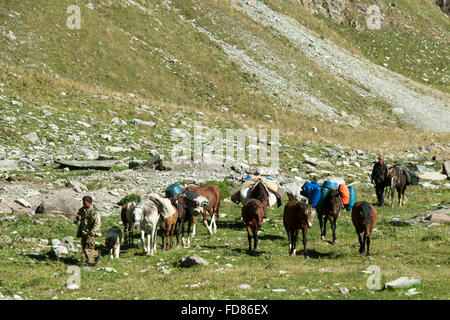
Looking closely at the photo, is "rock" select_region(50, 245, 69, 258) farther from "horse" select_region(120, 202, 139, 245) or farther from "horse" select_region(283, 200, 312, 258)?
"horse" select_region(283, 200, 312, 258)

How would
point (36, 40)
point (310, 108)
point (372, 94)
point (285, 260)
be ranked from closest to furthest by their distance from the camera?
1. point (285, 260)
2. point (36, 40)
3. point (310, 108)
4. point (372, 94)

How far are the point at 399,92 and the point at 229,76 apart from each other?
28004 millimetres

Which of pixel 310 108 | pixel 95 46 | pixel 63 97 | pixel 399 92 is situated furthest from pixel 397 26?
pixel 63 97

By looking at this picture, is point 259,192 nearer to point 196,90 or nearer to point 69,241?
point 69,241

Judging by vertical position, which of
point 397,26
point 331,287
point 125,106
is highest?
point 397,26

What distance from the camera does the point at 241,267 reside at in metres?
14.2

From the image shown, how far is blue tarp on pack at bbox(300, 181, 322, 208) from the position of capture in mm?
18422

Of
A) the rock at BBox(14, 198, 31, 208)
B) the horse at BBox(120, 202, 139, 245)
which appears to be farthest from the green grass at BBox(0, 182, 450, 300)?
the rock at BBox(14, 198, 31, 208)

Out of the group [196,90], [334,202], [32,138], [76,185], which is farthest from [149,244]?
[196,90]

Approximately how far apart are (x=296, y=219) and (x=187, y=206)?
4121mm

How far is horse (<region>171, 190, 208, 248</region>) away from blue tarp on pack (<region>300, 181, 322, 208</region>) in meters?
3.90

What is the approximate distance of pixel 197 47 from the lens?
5781 cm

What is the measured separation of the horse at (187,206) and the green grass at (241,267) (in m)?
0.70

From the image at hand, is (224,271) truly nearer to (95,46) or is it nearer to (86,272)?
(86,272)
